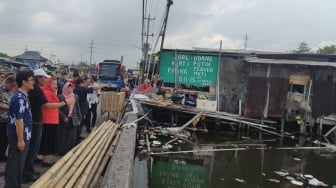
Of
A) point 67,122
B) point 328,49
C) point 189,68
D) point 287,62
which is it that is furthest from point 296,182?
point 328,49

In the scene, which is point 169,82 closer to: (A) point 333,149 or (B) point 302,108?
(B) point 302,108

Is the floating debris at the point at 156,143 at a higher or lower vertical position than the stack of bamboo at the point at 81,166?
lower

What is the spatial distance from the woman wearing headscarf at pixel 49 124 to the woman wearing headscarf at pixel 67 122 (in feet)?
0.64

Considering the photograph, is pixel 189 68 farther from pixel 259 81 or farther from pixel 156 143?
pixel 156 143

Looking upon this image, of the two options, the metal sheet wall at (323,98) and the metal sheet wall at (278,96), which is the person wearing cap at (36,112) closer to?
the metal sheet wall at (278,96)

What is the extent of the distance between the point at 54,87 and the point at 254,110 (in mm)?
11740

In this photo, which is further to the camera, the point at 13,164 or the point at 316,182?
the point at 316,182

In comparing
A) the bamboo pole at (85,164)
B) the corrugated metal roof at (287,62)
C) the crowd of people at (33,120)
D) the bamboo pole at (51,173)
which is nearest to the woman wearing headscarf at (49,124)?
the crowd of people at (33,120)

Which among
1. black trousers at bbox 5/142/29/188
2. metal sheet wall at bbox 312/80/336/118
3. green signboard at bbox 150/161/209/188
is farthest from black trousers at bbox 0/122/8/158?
metal sheet wall at bbox 312/80/336/118

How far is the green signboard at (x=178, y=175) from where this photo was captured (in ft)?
26.2

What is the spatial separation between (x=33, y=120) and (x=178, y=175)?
176 inches

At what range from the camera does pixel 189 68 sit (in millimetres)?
17484

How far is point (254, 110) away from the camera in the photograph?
16.1 m

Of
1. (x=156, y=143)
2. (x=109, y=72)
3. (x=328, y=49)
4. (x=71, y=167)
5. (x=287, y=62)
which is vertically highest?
(x=328, y=49)
